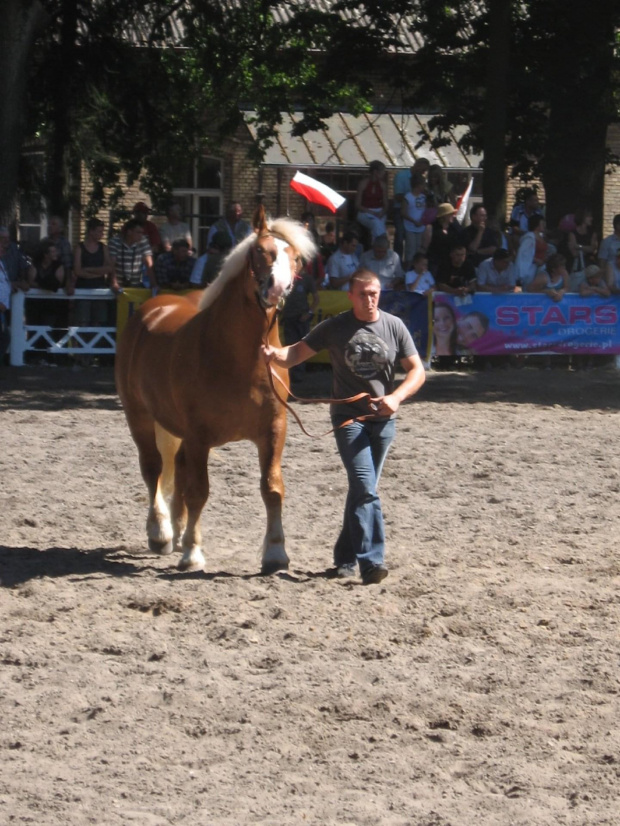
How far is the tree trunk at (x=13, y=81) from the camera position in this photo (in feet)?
56.4

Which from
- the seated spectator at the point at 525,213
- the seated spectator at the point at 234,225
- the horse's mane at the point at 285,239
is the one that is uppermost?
the seated spectator at the point at 525,213

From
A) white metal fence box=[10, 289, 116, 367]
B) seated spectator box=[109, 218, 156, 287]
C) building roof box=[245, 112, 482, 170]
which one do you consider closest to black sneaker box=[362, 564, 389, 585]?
seated spectator box=[109, 218, 156, 287]

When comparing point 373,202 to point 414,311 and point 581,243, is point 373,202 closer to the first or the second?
point 414,311

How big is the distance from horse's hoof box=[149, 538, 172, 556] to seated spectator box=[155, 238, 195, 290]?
28.2 ft

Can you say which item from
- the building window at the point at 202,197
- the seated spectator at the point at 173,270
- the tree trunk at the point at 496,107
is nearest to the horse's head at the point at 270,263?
the seated spectator at the point at 173,270

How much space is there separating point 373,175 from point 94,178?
6527mm

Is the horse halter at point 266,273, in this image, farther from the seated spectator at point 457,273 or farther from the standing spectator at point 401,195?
the standing spectator at point 401,195

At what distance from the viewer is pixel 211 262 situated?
16.0 m

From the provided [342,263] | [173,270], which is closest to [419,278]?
[342,263]

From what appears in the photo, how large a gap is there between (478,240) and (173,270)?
14.2 ft

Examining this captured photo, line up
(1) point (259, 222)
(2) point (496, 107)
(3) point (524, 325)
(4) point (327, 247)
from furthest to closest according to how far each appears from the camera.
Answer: (2) point (496, 107) < (4) point (327, 247) < (3) point (524, 325) < (1) point (259, 222)

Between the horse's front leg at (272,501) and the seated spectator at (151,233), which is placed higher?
the seated spectator at (151,233)

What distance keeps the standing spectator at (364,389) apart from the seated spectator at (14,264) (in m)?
9.83

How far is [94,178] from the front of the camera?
21.7 m
